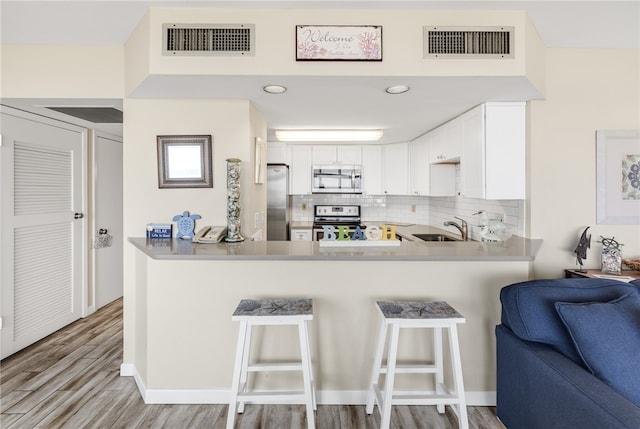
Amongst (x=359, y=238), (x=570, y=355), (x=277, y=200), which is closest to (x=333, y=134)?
(x=277, y=200)

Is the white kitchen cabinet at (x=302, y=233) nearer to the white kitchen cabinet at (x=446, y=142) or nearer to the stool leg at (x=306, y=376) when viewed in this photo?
the white kitchen cabinet at (x=446, y=142)

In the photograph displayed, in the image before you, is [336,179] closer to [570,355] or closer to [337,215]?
[337,215]

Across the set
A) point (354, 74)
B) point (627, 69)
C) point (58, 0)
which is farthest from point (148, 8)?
point (627, 69)

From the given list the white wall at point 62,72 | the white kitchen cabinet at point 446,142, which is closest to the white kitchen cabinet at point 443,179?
the white kitchen cabinet at point 446,142

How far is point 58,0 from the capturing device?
1937mm

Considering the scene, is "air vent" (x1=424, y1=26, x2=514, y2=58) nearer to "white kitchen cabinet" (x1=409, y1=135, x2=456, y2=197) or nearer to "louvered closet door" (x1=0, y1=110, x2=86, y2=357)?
"white kitchen cabinet" (x1=409, y1=135, x2=456, y2=197)

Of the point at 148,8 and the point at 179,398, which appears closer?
the point at 148,8

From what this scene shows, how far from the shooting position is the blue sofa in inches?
50.4

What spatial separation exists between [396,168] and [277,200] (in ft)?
5.47

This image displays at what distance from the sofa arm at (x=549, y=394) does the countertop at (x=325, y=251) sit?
1.53 ft

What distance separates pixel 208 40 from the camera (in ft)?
6.70

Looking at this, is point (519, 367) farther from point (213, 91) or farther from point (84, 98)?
point (84, 98)

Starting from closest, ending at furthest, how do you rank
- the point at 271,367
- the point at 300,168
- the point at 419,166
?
the point at 271,367, the point at 419,166, the point at 300,168

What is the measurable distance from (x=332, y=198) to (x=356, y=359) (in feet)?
10.4
